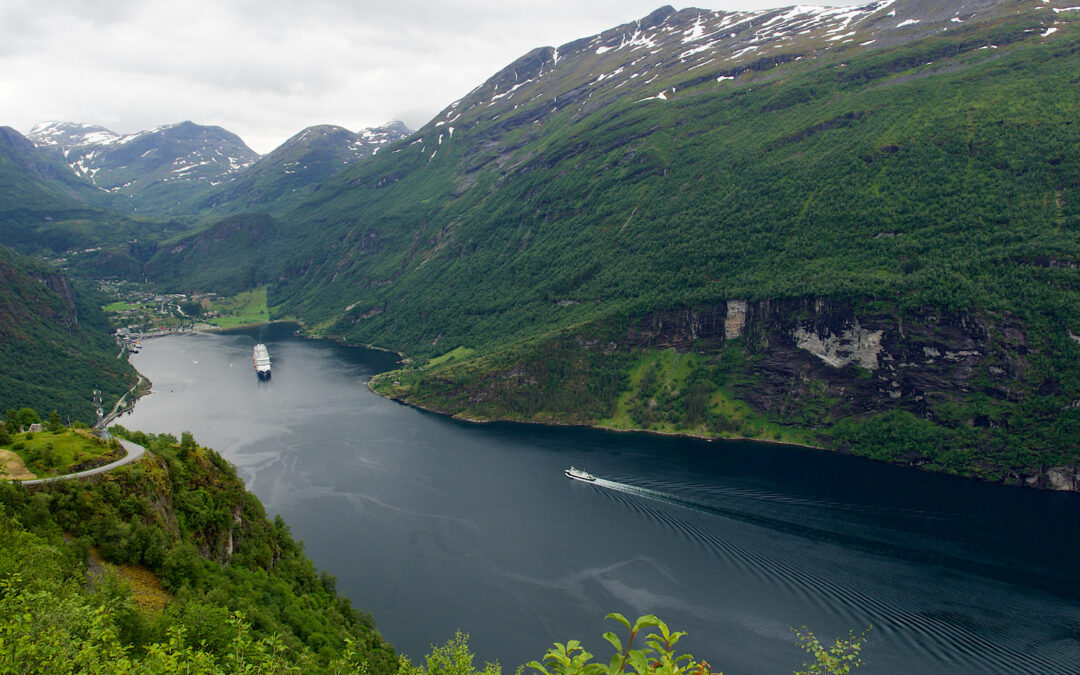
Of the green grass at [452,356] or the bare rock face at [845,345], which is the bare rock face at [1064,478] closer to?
the bare rock face at [845,345]

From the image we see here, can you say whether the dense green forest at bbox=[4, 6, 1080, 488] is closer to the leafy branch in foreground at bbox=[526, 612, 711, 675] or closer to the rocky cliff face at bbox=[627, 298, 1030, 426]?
the rocky cliff face at bbox=[627, 298, 1030, 426]

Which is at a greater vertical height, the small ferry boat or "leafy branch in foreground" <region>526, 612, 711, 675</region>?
"leafy branch in foreground" <region>526, 612, 711, 675</region>

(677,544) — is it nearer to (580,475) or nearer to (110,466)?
(580,475)

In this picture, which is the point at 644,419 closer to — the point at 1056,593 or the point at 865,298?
the point at 865,298

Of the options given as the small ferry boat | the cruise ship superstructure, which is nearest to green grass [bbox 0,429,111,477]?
the small ferry boat

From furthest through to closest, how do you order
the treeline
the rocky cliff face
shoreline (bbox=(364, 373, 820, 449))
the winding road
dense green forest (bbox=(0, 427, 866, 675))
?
shoreline (bbox=(364, 373, 820, 449)), the rocky cliff face, the winding road, the treeline, dense green forest (bbox=(0, 427, 866, 675))

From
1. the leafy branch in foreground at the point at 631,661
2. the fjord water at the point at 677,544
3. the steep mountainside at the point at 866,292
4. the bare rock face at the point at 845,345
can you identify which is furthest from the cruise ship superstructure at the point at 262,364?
the leafy branch in foreground at the point at 631,661
